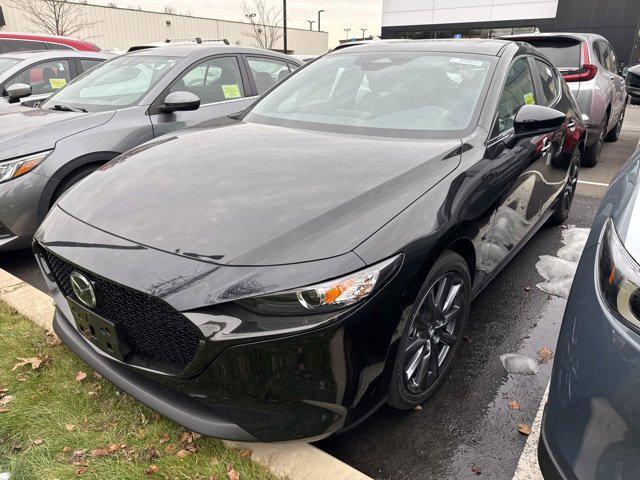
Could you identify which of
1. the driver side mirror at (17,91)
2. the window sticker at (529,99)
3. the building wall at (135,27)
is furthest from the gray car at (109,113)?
the building wall at (135,27)

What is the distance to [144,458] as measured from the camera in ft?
6.25

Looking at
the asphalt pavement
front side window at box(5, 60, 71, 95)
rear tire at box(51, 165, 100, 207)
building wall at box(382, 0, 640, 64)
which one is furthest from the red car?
building wall at box(382, 0, 640, 64)

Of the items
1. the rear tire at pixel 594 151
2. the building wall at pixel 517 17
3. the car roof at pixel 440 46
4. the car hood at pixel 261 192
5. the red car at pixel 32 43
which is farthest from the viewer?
the building wall at pixel 517 17

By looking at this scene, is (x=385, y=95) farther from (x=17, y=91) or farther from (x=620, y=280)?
(x=17, y=91)

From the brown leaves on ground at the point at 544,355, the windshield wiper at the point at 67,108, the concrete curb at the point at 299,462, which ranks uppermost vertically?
the windshield wiper at the point at 67,108

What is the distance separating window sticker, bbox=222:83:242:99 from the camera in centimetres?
495

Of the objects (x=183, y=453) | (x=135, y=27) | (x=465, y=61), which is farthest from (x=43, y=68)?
(x=135, y=27)

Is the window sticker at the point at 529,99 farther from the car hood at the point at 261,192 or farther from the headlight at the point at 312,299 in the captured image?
the headlight at the point at 312,299

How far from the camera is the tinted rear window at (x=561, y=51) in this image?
20.5ft

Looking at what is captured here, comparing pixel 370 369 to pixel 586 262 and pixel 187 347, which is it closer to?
pixel 187 347

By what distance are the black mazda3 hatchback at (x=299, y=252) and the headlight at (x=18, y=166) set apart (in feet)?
4.37

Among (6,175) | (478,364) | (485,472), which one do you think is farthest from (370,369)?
(6,175)

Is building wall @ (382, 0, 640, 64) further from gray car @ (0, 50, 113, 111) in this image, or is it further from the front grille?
the front grille

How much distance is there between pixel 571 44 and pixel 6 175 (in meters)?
6.58
